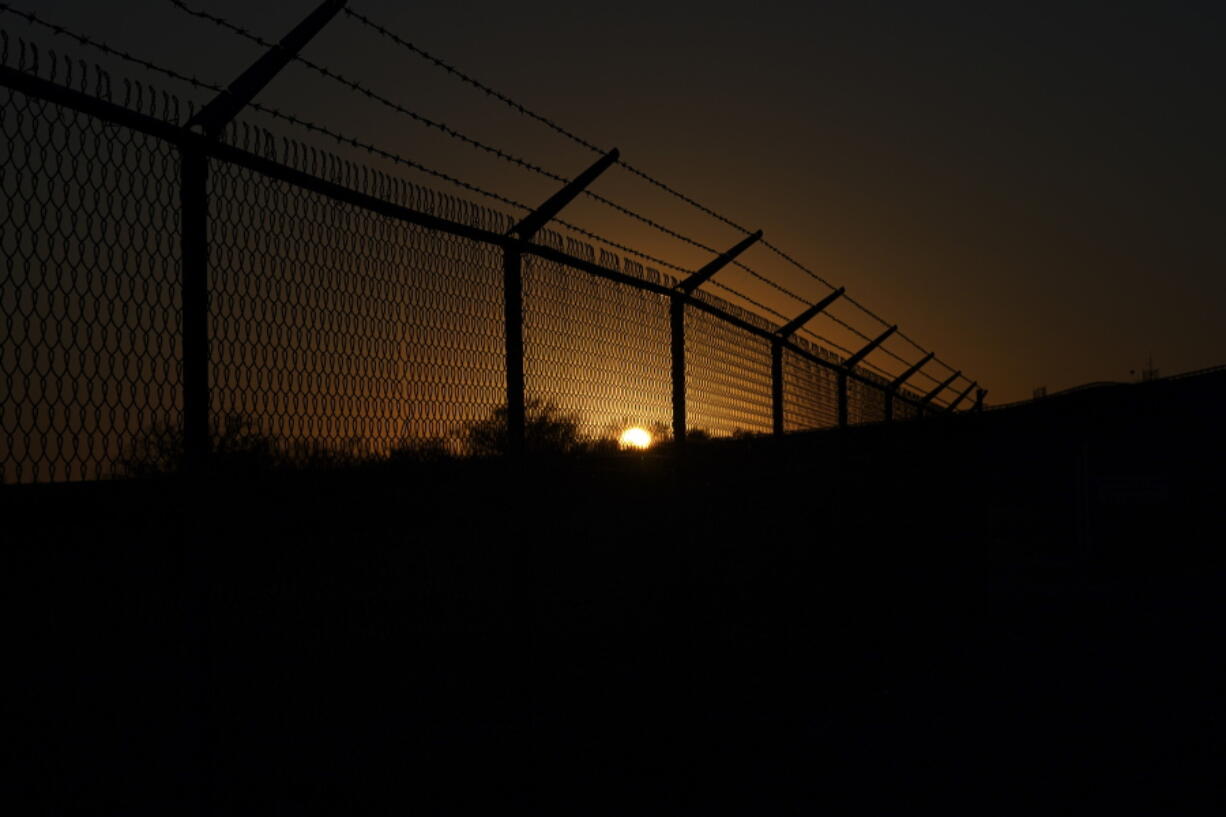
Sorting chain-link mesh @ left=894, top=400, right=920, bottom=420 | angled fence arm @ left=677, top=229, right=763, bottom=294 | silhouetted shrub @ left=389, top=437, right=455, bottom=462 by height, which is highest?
angled fence arm @ left=677, top=229, right=763, bottom=294

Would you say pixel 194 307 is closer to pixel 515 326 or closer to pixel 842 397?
pixel 515 326

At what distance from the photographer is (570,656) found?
529 centimetres

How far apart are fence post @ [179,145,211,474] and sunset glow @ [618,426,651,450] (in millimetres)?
3107

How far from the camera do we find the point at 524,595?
4879 mm

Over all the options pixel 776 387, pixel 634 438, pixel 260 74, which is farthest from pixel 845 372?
pixel 260 74

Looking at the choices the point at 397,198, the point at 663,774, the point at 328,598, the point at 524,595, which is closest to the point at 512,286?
the point at 397,198

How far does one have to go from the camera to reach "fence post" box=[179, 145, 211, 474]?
9.89 ft

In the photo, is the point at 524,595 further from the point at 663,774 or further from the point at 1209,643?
the point at 1209,643

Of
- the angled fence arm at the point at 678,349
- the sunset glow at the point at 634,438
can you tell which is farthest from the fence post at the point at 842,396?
the sunset glow at the point at 634,438

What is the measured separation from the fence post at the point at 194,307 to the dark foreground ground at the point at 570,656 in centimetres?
13

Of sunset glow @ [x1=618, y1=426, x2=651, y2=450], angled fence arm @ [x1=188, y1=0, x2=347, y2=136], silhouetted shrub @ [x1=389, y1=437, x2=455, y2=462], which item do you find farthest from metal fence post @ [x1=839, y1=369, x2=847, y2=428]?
angled fence arm @ [x1=188, y1=0, x2=347, y2=136]

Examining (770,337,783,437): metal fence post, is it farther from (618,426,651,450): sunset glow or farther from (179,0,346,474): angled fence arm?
(179,0,346,474): angled fence arm

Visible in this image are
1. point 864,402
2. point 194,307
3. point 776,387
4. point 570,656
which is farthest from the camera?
point 864,402

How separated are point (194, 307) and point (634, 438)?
10.8 feet
